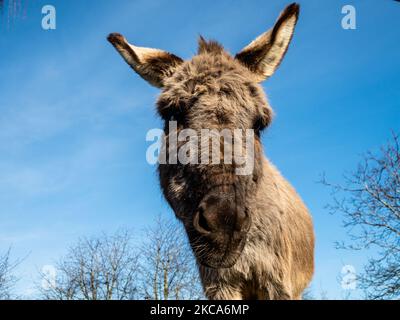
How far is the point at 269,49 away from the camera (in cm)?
487

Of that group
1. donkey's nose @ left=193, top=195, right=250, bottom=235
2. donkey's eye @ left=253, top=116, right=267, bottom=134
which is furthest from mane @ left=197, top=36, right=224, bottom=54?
donkey's nose @ left=193, top=195, right=250, bottom=235

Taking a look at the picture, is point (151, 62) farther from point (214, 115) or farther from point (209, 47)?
point (214, 115)

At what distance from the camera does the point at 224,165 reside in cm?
360

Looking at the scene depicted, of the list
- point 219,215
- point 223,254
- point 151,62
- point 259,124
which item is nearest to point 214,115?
point 259,124

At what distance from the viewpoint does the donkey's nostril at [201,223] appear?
3.41 metres

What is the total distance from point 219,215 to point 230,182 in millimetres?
344

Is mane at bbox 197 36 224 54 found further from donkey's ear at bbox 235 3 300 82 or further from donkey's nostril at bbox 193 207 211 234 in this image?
donkey's nostril at bbox 193 207 211 234

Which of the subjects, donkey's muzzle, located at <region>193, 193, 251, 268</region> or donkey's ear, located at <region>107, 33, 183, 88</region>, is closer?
donkey's muzzle, located at <region>193, 193, 251, 268</region>

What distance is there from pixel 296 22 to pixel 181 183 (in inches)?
99.7

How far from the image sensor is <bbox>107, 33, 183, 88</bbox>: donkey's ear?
4.93 meters

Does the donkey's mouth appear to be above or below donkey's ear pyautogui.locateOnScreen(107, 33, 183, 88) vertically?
below
